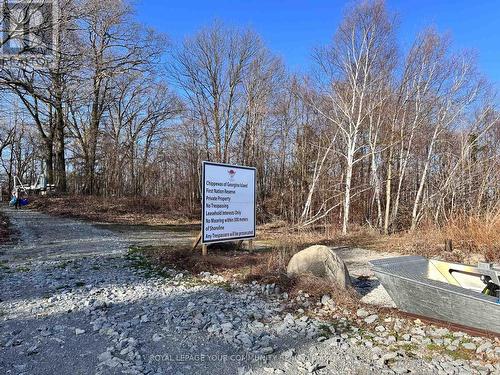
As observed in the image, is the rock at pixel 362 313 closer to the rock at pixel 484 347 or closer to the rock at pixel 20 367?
the rock at pixel 484 347

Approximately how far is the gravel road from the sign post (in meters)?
1.80

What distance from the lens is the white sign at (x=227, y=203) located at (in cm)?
816

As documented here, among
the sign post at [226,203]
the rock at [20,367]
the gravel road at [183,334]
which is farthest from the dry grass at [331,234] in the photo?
the rock at [20,367]

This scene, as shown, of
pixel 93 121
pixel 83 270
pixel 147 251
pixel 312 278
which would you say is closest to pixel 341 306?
pixel 312 278

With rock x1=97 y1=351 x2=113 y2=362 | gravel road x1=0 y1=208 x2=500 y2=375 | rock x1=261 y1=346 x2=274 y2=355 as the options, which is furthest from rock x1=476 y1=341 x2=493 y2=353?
rock x1=97 y1=351 x2=113 y2=362

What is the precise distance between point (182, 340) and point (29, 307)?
2318mm

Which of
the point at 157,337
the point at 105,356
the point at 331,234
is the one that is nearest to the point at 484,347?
the point at 157,337

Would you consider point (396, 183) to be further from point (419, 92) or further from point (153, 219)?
point (153, 219)

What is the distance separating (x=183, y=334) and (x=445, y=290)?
315 centimetres

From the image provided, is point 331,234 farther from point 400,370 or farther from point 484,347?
point 400,370

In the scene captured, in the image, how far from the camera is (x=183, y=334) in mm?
4141

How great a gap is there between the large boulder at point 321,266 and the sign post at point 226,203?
2.36m

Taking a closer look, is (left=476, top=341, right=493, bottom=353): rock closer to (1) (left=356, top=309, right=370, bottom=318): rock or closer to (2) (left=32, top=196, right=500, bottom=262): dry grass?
(1) (left=356, top=309, right=370, bottom=318): rock

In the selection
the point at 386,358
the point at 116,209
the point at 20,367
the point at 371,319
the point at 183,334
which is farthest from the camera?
the point at 116,209
